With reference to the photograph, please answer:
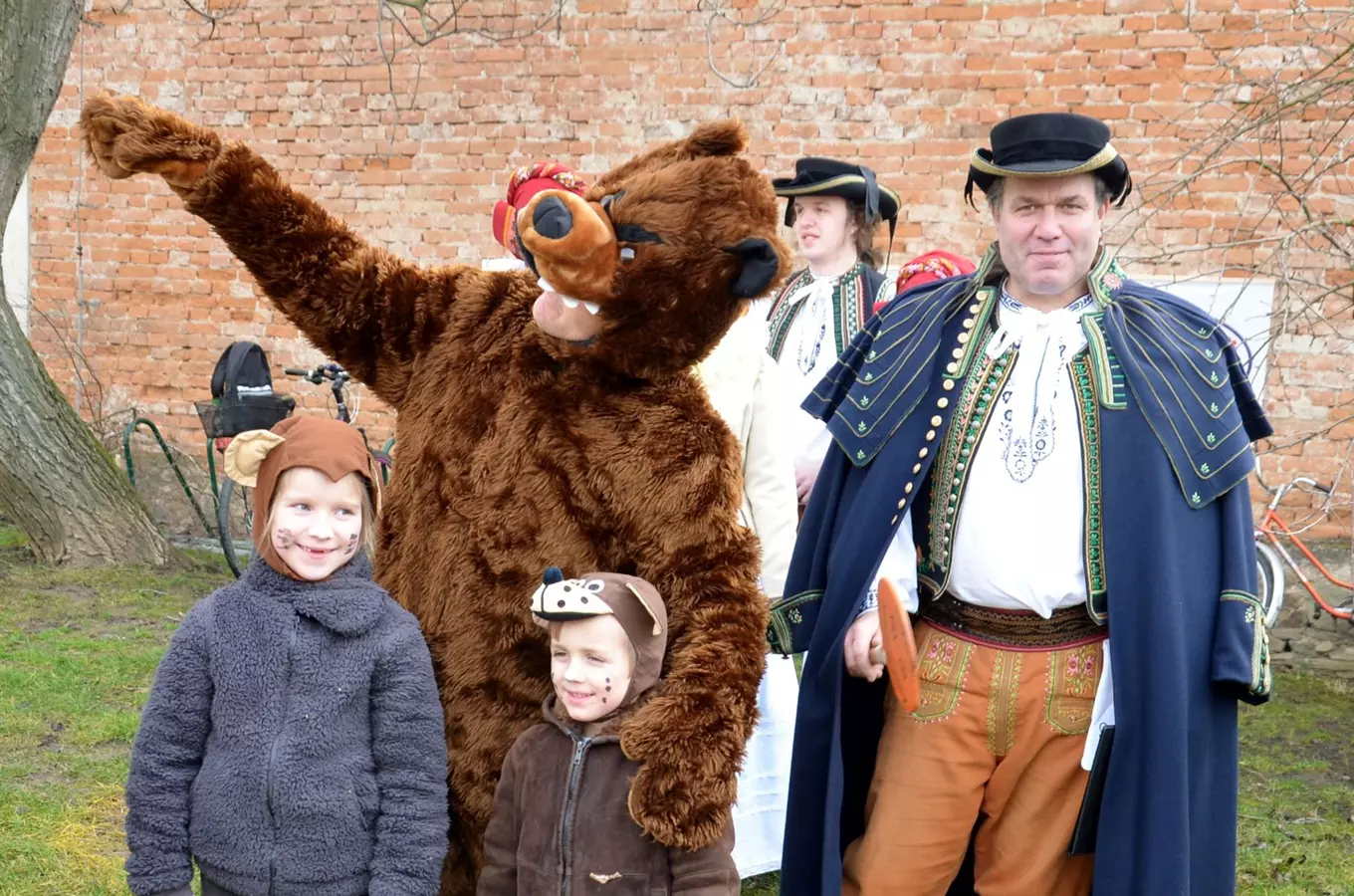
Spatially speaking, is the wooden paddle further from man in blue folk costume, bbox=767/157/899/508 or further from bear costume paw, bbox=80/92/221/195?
man in blue folk costume, bbox=767/157/899/508

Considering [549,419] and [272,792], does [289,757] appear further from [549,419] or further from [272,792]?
[549,419]

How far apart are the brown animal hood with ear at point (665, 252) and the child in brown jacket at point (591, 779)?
1.47 ft

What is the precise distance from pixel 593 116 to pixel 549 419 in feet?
18.5

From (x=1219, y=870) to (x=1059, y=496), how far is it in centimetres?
77

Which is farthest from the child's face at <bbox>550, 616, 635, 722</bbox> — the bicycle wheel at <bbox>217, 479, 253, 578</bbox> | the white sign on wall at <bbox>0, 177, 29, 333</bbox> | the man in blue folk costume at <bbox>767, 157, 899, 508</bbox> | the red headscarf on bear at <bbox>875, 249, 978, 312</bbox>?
the white sign on wall at <bbox>0, 177, 29, 333</bbox>

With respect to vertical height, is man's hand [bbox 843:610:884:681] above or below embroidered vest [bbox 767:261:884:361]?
below

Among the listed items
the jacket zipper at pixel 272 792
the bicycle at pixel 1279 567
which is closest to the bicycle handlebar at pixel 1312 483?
the bicycle at pixel 1279 567

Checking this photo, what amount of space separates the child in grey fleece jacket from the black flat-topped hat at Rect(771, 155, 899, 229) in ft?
9.26

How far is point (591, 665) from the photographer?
2416 mm

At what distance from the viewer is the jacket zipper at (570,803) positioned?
7.82 feet

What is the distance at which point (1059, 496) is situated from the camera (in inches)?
102

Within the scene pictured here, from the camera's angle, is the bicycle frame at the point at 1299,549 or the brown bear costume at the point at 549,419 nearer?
the brown bear costume at the point at 549,419

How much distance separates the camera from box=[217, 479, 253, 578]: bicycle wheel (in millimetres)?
6688

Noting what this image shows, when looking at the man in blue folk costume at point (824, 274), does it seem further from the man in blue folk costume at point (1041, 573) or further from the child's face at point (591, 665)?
the child's face at point (591, 665)
